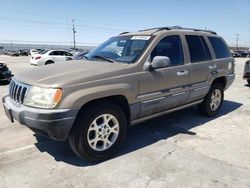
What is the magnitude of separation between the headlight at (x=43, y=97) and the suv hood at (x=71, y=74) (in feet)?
0.25

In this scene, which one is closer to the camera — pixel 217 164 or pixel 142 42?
pixel 217 164

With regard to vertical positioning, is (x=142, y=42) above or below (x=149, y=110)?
above

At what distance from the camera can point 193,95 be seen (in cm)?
519

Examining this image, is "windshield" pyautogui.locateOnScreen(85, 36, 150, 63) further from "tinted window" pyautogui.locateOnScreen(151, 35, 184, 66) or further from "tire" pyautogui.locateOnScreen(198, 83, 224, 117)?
"tire" pyautogui.locateOnScreen(198, 83, 224, 117)

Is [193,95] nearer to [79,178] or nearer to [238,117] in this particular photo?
[238,117]

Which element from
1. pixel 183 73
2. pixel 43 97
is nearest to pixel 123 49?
pixel 183 73

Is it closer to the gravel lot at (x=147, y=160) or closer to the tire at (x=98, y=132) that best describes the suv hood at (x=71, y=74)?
the tire at (x=98, y=132)

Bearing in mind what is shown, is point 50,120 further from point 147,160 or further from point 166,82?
point 166,82

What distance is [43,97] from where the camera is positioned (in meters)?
3.29

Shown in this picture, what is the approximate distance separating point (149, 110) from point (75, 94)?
4.73ft

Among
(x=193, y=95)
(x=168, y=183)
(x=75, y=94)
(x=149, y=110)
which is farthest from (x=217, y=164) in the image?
(x=75, y=94)

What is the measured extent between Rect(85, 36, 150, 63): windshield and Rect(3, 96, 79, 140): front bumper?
139 cm

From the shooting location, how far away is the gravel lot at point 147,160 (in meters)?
3.22

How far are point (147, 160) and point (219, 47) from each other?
3.59 meters
